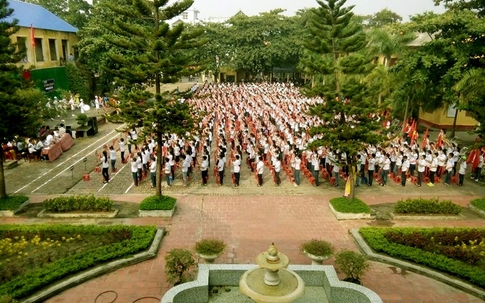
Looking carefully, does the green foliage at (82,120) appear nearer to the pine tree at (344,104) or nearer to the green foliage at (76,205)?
the green foliage at (76,205)

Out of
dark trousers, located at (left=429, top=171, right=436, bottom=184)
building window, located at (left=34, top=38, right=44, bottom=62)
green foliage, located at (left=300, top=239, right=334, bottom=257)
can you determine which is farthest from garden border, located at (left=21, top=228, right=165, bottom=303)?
building window, located at (left=34, top=38, right=44, bottom=62)

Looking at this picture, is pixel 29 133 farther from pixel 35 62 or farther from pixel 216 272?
pixel 35 62

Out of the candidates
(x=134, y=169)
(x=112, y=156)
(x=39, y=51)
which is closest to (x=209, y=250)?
(x=134, y=169)

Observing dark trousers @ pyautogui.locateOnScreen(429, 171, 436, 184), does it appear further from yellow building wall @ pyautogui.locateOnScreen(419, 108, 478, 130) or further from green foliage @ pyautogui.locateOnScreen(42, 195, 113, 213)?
green foliage @ pyautogui.locateOnScreen(42, 195, 113, 213)

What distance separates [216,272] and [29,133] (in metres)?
7.71

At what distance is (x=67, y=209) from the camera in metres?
11.1

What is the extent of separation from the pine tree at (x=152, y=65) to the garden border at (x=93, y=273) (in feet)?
11.0

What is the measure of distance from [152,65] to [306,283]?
7.00 metres

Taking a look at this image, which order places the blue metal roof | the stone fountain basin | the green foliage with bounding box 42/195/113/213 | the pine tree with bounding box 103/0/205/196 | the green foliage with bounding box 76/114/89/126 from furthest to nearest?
the blue metal roof → the green foliage with bounding box 76/114/89/126 → the green foliage with bounding box 42/195/113/213 → the pine tree with bounding box 103/0/205/196 → the stone fountain basin

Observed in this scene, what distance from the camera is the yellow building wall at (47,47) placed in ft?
83.6

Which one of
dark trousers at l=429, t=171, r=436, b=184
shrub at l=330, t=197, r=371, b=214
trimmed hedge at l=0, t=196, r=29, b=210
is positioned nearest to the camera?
shrub at l=330, t=197, r=371, b=214

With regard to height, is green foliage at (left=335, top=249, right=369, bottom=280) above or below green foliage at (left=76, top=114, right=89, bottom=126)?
below

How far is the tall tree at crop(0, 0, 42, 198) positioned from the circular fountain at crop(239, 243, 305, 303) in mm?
8548

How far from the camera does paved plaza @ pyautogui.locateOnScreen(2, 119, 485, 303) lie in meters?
7.94
